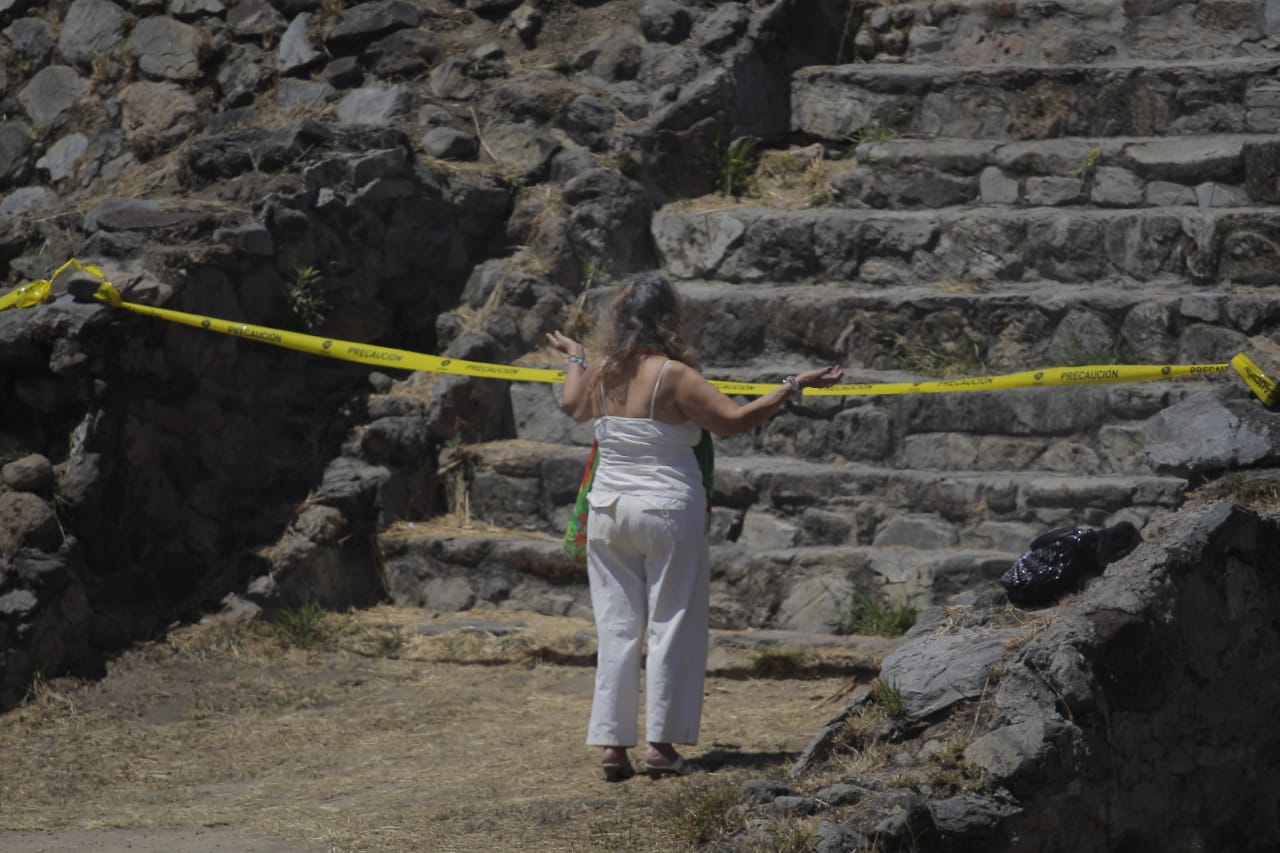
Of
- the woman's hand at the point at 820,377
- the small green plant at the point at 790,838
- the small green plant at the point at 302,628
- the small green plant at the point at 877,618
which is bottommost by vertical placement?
the small green plant at the point at 302,628

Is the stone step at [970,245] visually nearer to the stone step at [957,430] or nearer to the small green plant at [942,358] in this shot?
the small green plant at [942,358]

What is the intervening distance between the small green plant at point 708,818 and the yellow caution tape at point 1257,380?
2.72m

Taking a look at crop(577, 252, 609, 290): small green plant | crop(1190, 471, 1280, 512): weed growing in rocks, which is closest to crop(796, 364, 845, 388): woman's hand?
crop(1190, 471, 1280, 512): weed growing in rocks

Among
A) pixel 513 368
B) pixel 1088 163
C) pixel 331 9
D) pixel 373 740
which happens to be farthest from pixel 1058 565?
pixel 331 9

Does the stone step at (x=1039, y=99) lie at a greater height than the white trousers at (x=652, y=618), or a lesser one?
greater

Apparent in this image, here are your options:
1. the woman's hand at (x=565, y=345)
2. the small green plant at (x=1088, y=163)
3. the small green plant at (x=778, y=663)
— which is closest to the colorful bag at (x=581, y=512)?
the woman's hand at (x=565, y=345)

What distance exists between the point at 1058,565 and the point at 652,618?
50.6 inches

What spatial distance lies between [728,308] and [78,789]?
12.6 feet

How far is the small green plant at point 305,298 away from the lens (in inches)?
311

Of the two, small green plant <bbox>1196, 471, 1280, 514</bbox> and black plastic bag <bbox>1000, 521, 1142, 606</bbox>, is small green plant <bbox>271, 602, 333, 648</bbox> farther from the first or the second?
small green plant <bbox>1196, 471, 1280, 514</bbox>

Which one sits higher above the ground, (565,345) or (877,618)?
(565,345)

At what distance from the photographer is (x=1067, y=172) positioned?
8.25 meters

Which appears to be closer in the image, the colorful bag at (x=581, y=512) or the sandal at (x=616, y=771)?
the sandal at (x=616, y=771)

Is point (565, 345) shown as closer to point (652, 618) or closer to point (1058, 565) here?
point (652, 618)
